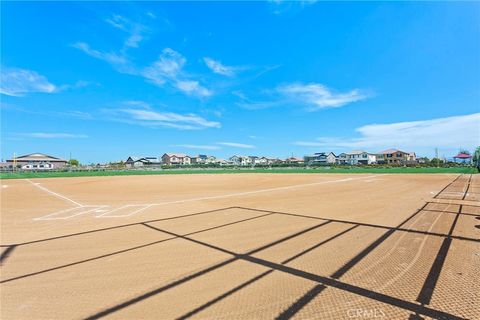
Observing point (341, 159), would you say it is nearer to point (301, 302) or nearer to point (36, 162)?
point (301, 302)

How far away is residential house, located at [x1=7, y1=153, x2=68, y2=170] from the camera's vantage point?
248 ft

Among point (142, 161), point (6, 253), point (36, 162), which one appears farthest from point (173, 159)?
point (6, 253)

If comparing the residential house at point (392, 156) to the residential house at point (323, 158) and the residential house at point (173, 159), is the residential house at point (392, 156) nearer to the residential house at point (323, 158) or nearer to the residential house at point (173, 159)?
the residential house at point (323, 158)

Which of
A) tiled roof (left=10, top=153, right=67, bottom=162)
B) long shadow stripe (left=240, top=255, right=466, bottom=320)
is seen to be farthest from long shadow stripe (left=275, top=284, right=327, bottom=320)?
tiled roof (left=10, top=153, right=67, bottom=162)

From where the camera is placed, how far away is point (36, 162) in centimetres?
7794

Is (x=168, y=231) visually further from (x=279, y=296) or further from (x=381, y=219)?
(x=381, y=219)

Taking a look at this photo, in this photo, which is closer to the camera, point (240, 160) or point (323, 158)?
point (323, 158)

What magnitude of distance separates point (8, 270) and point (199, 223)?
384cm

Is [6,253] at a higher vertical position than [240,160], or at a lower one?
lower

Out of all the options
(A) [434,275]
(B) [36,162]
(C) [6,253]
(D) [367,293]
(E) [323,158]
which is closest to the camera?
(D) [367,293]

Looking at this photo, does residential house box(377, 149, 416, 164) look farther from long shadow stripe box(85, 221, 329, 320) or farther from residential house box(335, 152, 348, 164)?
long shadow stripe box(85, 221, 329, 320)

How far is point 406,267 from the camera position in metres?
3.46

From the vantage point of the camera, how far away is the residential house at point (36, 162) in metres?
75.7

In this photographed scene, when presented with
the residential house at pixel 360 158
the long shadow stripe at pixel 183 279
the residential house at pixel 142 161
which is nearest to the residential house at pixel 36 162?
the residential house at pixel 142 161
